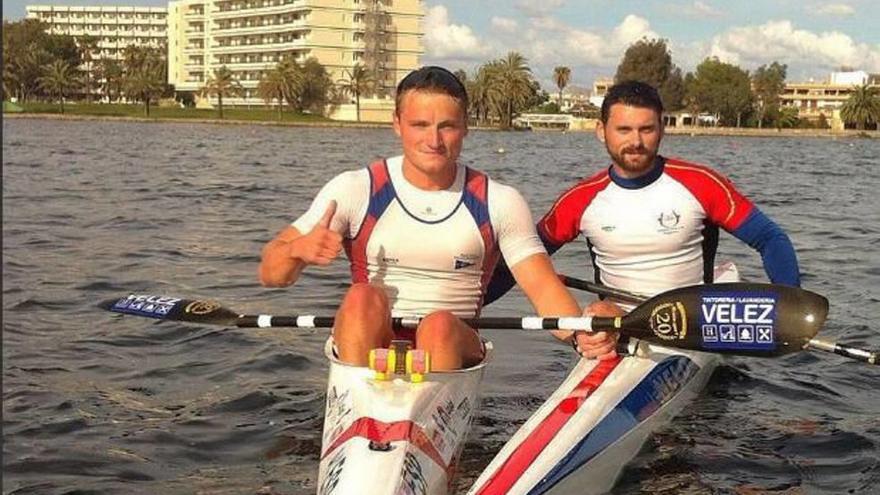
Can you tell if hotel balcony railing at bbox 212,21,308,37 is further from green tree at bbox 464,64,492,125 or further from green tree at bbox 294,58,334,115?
green tree at bbox 464,64,492,125

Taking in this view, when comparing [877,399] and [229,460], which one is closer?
[229,460]

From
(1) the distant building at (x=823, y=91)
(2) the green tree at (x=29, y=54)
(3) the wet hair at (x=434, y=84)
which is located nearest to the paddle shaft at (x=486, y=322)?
(3) the wet hair at (x=434, y=84)

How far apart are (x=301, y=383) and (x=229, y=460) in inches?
76.3

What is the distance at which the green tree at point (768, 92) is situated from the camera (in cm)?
13650

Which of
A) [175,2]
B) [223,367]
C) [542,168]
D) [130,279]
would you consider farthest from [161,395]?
[175,2]

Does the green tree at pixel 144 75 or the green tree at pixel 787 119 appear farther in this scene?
the green tree at pixel 787 119

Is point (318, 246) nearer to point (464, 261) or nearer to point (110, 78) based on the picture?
point (464, 261)

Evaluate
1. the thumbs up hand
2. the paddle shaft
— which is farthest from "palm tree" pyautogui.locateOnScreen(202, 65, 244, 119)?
the thumbs up hand

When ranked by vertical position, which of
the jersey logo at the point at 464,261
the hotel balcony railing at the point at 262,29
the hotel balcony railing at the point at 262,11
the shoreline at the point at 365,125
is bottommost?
the jersey logo at the point at 464,261

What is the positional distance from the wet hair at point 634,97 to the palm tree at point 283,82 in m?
103

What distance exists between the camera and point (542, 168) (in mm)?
38000

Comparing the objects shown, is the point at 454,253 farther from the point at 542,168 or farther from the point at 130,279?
the point at 542,168

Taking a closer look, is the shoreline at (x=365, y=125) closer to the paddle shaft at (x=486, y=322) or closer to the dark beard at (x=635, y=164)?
the dark beard at (x=635, y=164)

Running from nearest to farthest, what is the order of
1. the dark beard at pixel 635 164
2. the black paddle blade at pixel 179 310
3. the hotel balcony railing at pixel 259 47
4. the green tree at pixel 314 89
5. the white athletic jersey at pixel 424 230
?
the white athletic jersey at pixel 424 230, the black paddle blade at pixel 179 310, the dark beard at pixel 635 164, the green tree at pixel 314 89, the hotel balcony railing at pixel 259 47
